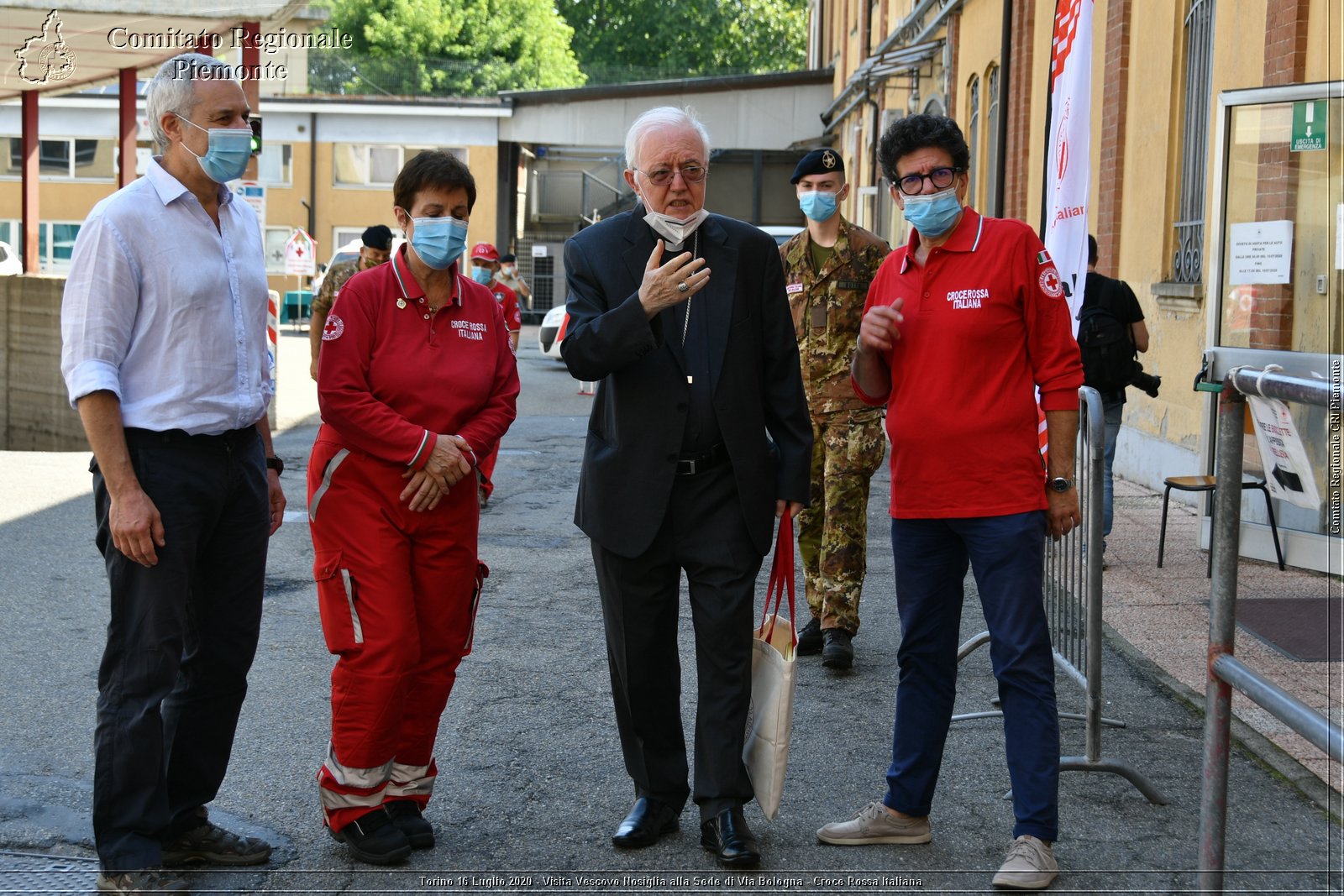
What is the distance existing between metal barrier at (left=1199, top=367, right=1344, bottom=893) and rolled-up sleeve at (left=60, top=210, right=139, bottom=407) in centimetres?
266

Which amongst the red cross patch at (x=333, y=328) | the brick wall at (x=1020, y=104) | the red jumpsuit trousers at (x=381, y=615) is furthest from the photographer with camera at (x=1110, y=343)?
the brick wall at (x=1020, y=104)

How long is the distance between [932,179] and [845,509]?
8.09ft

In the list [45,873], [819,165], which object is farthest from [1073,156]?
[45,873]

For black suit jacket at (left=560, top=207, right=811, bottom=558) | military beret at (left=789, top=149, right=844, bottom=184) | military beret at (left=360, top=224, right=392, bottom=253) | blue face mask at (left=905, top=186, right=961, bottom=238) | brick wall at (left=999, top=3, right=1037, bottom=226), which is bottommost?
black suit jacket at (left=560, top=207, right=811, bottom=558)

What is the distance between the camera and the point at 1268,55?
9609mm

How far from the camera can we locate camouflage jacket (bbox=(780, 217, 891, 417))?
6.48 m

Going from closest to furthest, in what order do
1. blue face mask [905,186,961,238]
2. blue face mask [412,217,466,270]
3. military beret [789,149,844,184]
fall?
1. blue face mask [905,186,961,238]
2. blue face mask [412,217,466,270]
3. military beret [789,149,844,184]

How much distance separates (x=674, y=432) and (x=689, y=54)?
72.7 m

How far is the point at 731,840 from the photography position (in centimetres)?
411

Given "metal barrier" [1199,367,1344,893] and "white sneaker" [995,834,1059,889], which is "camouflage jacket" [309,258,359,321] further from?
"metal barrier" [1199,367,1344,893]

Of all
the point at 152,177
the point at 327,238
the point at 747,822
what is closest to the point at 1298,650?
the point at 747,822

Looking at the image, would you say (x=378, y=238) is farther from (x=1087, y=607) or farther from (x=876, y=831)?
(x=876, y=831)

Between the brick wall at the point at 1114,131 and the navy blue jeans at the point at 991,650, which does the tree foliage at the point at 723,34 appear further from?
the navy blue jeans at the point at 991,650

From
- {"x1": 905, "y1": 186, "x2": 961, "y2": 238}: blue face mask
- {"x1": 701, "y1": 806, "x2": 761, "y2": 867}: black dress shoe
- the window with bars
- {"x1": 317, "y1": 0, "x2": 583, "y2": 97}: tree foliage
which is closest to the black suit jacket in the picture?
{"x1": 905, "y1": 186, "x2": 961, "y2": 238}: blue face mask
